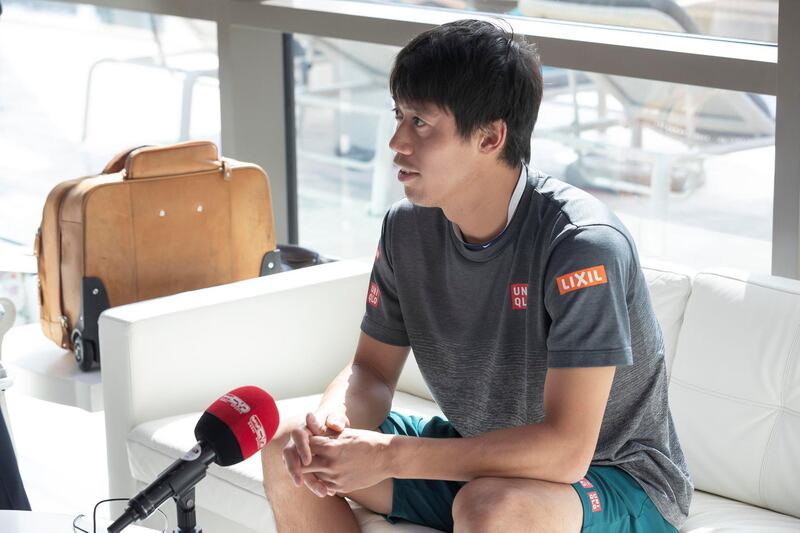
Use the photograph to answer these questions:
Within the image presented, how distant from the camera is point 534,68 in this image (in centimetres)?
195

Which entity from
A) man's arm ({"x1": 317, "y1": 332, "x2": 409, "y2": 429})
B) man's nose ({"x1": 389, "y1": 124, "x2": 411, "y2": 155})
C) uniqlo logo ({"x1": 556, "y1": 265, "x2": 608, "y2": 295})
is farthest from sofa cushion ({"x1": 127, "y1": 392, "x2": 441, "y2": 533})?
man's nose ({"x1": 389, "y1": 124, "x2": 411, "y2": 155})

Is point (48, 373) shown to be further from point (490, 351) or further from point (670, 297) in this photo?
point (670, 297)

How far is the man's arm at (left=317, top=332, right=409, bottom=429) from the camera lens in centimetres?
209

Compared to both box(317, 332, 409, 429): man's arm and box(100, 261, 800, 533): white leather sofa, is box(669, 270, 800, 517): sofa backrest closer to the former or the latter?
box(100, 261, 800, 533): white leather sofa

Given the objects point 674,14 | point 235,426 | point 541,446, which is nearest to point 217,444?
point 235,426

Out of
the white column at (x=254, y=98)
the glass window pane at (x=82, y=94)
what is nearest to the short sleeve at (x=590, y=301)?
the white column at (x=254, y=98)

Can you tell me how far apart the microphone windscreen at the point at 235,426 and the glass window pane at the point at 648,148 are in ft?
6.16

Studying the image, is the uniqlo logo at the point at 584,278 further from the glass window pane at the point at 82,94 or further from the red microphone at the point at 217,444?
the glass window pane at the point at 82,94

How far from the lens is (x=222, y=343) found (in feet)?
9.03

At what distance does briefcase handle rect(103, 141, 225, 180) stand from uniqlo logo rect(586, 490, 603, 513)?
1636 millimetres

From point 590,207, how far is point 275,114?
2.26 meters

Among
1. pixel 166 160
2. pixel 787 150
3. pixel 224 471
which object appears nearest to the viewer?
pixel 224 471

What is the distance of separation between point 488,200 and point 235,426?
0.72 m

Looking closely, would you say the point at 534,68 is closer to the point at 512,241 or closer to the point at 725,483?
the point at 512,241
